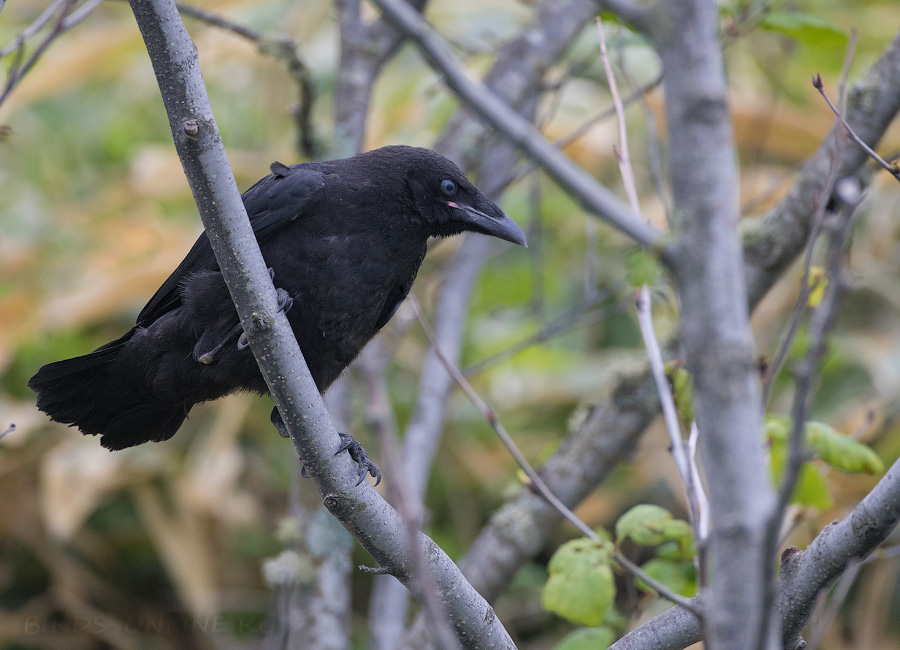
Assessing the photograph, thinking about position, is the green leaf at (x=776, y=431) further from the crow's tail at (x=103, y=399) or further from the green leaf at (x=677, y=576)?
the crow's tail at (x=103, y=399)

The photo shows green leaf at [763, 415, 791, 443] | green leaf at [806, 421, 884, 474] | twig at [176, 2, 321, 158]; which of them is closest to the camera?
green leaf at [806, 421, 884, 474]

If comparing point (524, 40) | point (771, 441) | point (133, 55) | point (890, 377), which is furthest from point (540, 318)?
point (133, 55)

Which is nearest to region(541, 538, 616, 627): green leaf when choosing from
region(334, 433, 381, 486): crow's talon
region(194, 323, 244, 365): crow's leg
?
region(334, 433, 381, 486): crow's talon

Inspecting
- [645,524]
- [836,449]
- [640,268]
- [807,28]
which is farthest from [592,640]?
[807,28]

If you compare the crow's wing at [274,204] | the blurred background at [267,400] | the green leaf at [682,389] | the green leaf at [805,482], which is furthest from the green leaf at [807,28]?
the crow's wing at [274,204]

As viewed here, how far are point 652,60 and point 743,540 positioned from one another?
18.1ft

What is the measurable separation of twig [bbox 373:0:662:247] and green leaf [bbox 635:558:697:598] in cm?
163

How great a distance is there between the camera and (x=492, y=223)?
3.01 metres

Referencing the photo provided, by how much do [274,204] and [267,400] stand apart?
265 cm

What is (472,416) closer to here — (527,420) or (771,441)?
(527,420)

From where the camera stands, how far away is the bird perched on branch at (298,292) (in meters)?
2.68

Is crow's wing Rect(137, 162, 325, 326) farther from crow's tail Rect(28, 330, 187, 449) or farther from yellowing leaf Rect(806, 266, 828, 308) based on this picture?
yellowing leaf Rect(806, 266, 828, 308)

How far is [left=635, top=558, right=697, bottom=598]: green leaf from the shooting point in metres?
2.58

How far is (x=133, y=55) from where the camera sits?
6137 millimetres
